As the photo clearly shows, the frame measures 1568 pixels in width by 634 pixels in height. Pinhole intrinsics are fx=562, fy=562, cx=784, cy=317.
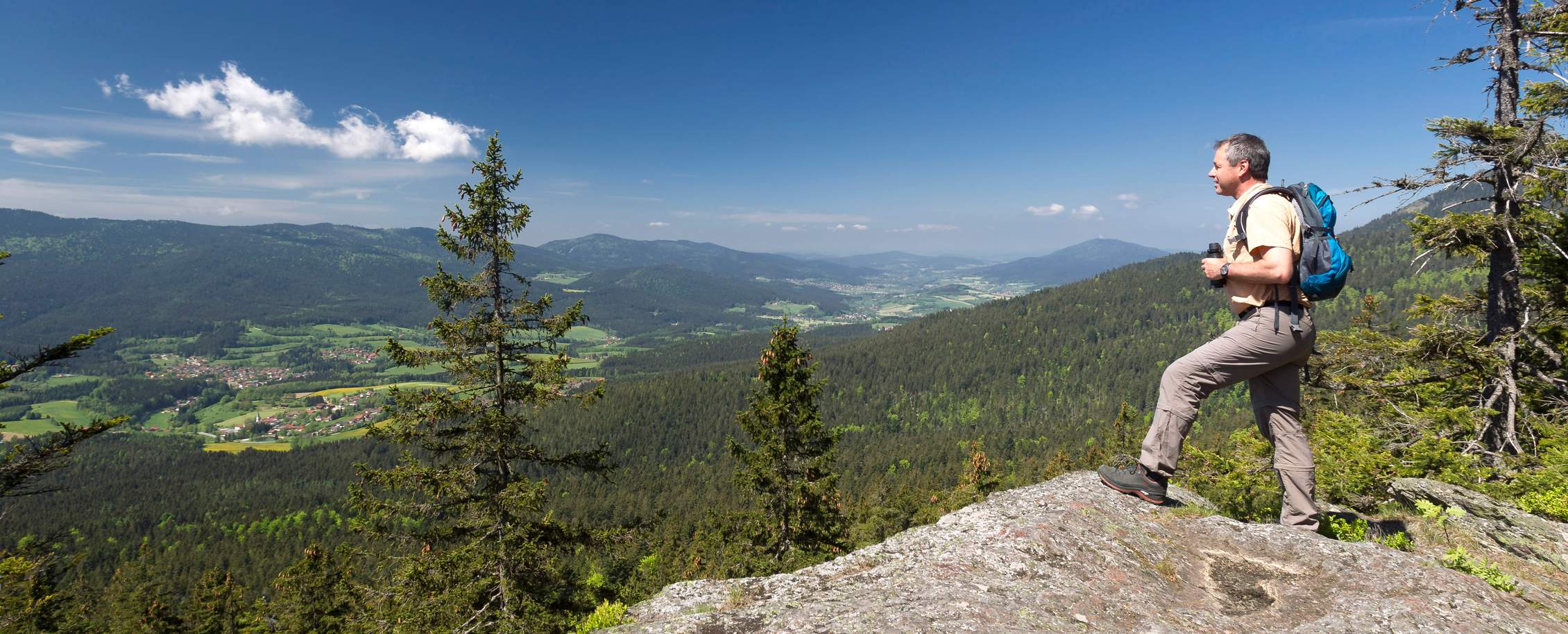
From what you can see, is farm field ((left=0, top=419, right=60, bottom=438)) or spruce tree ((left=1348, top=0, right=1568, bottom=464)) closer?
spruce tree ((left=1348, top=0, right=1568, bottom=464))

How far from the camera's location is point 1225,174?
5055 millimetres

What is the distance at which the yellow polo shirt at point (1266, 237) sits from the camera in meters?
4.47

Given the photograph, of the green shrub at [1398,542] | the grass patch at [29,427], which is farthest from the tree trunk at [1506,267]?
the grass patch at [29,427]

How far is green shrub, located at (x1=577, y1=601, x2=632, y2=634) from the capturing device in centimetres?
470

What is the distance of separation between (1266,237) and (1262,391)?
5.25 ft

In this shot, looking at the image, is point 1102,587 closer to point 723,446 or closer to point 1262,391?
point 1262,391

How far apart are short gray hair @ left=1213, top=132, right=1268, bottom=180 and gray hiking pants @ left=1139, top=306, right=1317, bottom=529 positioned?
1.25 metres

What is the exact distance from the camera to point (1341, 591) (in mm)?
3729

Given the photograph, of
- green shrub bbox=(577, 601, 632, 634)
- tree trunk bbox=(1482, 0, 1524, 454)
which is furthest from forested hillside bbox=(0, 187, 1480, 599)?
green shrub bbox=(577, 601, 632, 634)

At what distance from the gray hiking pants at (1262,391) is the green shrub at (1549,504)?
3.15 metres

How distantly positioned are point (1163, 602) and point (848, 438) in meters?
140

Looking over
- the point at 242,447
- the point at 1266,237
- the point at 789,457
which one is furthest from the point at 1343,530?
the point at 242,447

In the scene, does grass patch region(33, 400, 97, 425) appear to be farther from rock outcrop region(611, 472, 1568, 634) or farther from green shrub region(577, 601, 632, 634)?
rock outcrop region(611, 472, 1568, 634)

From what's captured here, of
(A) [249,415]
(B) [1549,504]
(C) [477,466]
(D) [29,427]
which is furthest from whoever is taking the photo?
(A) [249,415]
